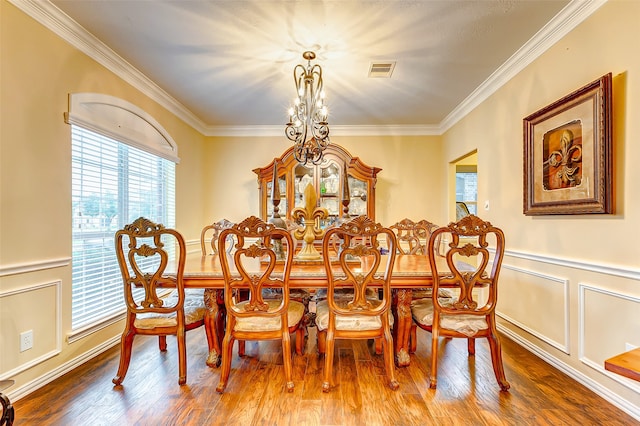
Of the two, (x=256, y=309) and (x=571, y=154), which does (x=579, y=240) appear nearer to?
(x=571, y=154)

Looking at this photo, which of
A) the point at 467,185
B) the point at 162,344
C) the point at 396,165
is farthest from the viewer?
the point at 467,185

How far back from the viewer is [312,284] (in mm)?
1935

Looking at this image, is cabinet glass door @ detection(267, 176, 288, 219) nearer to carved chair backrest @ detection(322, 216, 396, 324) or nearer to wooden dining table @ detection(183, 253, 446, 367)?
wooden dining table @ detection(183, 253, 446, 367)

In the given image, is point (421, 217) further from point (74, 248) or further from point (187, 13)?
point (74, 248)

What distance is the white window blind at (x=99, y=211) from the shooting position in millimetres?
2246

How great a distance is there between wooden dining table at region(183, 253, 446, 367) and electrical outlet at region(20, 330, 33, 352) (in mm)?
962

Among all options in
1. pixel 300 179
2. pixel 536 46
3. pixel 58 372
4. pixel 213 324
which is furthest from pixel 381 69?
pixel 58 372

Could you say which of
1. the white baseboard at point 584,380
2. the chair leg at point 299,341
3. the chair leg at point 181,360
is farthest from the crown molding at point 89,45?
the white baseboard at point 584,380

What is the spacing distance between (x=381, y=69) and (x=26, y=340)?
327cm

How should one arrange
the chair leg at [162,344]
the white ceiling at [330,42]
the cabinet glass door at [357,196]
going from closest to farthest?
the white ceiling at [330,42]
the chair leg at [162,344]
the cabinet glass door at [357,196]

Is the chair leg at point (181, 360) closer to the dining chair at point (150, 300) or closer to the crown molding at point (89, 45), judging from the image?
the dining chair at point (150, 300)

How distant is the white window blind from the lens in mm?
2246

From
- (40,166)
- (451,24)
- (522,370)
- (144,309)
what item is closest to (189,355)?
(144,309)

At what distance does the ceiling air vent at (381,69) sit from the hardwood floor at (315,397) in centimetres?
243
